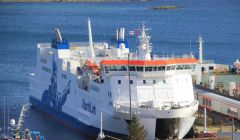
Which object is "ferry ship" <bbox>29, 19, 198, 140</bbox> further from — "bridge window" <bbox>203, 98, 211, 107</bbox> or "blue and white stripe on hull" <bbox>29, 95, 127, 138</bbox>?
"bridge window" <bbox>203, 98, 211, 107</bbox>

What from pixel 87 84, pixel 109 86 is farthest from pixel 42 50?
pixel 109 86

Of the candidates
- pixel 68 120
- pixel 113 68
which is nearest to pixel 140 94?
pixel 113 68

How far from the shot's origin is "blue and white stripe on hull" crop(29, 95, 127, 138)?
47781 mm

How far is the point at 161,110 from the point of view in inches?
1713

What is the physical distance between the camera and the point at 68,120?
53000mm

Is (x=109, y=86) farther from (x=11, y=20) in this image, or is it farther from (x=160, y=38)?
(x=11, y=20)

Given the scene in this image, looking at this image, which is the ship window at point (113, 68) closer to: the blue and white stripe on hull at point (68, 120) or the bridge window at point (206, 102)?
the blue and white stripe on hull at point (68, 120)

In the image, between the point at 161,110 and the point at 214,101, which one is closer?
the point at 161,110

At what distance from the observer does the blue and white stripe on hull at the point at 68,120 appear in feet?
157

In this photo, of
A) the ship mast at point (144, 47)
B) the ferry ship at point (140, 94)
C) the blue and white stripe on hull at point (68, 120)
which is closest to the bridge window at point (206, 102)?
the ferry ship at point (140, 94)

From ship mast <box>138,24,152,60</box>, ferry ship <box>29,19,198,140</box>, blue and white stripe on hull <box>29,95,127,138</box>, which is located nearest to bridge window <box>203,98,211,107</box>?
ferry ship <box>29,19,198,140</box>

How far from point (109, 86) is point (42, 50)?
51.4ft

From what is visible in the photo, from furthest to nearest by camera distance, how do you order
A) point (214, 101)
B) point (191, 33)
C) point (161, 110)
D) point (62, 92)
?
point (191, 33)
point (62, 92)
point (214, 101)
point (161, 110)

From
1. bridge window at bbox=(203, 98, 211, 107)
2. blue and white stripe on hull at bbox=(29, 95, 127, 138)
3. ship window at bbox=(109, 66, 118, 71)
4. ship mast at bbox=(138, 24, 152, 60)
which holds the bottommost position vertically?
blue and white stripe on hull at bbox=(29, 95, 127, 138)
